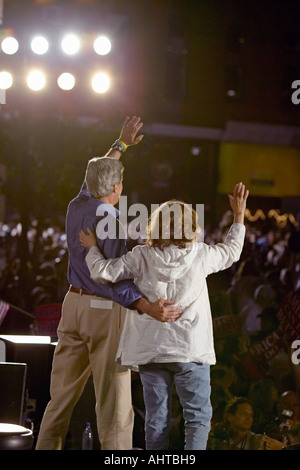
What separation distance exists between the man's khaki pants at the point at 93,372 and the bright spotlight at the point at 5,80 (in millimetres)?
3984

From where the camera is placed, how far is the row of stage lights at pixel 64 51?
879 cm

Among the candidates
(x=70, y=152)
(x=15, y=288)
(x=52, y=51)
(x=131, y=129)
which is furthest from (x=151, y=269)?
(x=70, y=152)

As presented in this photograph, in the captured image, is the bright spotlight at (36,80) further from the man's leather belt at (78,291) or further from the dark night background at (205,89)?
the dark night background at (205,89)

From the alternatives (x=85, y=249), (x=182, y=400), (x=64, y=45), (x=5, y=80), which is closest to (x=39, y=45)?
(x=64, y=45)

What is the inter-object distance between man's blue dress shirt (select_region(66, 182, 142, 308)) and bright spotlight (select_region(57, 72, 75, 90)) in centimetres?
392

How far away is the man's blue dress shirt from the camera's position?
491 cm

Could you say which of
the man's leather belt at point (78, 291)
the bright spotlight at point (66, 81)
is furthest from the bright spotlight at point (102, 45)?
the man's leather belt at point (78, 291)

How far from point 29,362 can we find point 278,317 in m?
2.75

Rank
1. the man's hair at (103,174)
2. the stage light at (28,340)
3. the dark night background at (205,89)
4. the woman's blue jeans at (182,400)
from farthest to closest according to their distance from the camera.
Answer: the dark night background at (205,89), the stage light at (28,340), the man's hair at (103,174), the woman's blue jeans at (182,400)

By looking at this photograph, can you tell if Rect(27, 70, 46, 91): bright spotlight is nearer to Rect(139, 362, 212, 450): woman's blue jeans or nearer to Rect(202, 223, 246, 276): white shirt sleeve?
Rect(202, 223, 246, 276): white shirt sleeve

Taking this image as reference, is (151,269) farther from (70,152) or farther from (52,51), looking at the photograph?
(70,152)

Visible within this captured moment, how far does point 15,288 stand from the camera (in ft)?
37.1

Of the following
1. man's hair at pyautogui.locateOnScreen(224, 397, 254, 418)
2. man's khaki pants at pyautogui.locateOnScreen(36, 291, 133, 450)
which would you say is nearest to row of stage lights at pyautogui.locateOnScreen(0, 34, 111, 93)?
man's hair at pyautogui.locateOnScreen(224, 397, 254, 418)

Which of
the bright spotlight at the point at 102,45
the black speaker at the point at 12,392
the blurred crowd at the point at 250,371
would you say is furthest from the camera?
the bright spotlight at the point at 102,45
